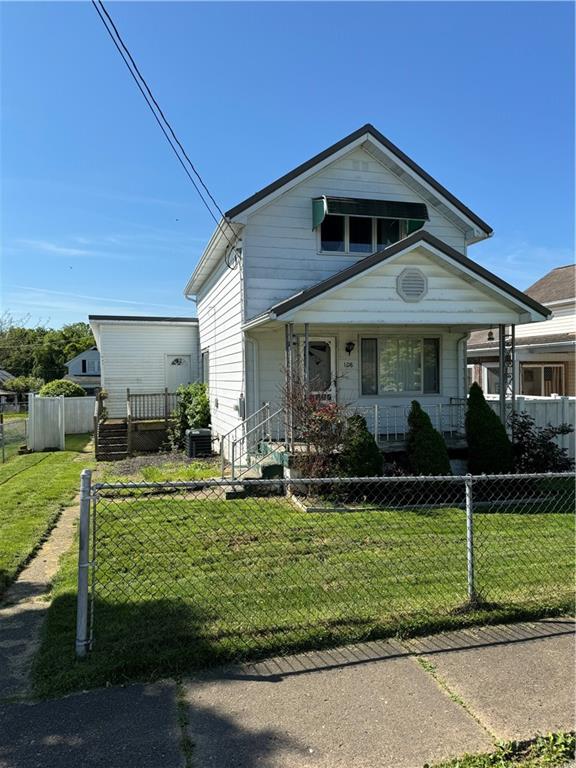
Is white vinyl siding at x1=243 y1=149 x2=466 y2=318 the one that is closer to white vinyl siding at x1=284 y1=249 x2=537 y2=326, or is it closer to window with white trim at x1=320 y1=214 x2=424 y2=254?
window with white trim at x1=320 y1=214 x2=424 y2=254

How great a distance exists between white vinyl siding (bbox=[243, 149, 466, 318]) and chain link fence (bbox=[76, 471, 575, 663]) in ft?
14.7

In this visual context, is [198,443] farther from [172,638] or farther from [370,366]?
[172,638]

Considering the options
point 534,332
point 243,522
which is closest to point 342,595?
point 243,522

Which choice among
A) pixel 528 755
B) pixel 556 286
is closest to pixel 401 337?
pixel 528 755

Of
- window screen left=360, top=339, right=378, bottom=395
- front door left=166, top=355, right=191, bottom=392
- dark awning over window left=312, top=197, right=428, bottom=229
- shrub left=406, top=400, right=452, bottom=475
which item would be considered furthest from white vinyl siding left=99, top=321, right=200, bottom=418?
shrub left=406, top=400, right=452, bottom=475

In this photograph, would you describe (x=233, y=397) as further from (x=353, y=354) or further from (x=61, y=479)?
(x=61, y=479)

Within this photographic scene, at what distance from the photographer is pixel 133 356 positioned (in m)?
20.2

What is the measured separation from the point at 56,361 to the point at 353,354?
6780 centimetres

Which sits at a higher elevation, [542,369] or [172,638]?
[542,369]

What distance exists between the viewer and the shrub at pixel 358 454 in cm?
900

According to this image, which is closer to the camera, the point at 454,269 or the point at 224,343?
the point at 454,269

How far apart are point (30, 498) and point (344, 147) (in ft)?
30.9

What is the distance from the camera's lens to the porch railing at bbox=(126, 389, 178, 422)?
1830 cm

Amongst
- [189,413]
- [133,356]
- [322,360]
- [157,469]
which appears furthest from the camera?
[133,356]
